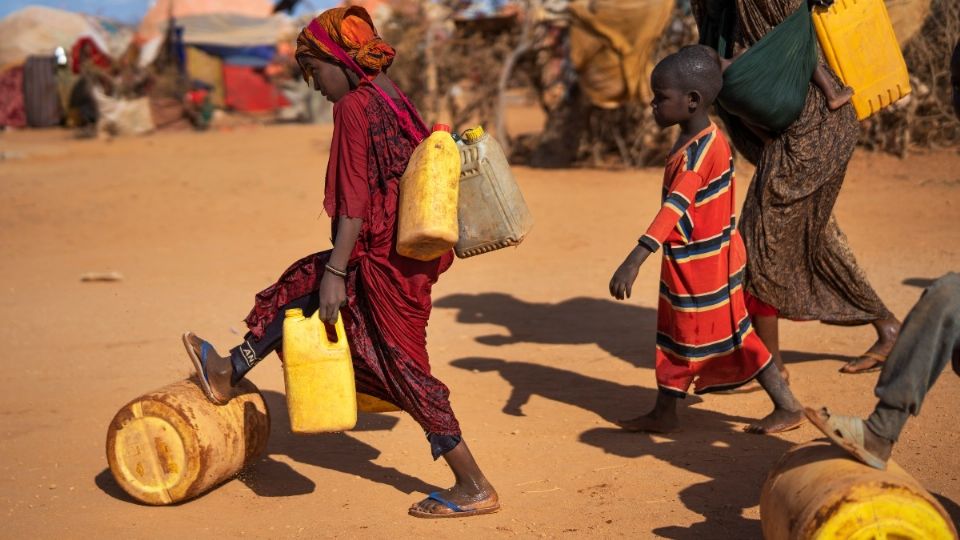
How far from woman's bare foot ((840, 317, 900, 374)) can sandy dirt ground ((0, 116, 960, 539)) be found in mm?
162

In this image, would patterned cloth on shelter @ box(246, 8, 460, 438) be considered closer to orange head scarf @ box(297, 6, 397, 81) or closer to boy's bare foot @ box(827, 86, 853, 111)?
orange head scarf @ box(297, 6, 397, 81)

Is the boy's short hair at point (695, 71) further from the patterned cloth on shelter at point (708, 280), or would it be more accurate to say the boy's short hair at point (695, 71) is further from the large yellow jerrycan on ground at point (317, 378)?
the large yellow jerrycan on ground at point (317, 378)

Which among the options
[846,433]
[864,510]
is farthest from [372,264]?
[864,510]

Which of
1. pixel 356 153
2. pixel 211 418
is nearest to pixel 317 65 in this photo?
pixel 356 153

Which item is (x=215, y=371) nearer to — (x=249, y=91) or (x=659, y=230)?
(x=659, y=230)

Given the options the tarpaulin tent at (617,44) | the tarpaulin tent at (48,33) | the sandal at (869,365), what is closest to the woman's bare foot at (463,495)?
the sandal at (869,365)

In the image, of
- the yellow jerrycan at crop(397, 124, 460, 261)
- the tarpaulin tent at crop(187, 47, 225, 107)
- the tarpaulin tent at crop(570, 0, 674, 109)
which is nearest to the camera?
the yellow jerrycan at crop(397, 124, 460, 261)

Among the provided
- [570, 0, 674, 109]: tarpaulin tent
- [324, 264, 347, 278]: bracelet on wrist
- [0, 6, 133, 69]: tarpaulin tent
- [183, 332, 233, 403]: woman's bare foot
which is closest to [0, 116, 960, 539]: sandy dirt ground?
[183, 332, 233, 403]: woman's bare foot

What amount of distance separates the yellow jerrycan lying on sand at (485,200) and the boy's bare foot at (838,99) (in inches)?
74.3

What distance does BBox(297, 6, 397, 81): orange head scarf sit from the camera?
3469 millimetres

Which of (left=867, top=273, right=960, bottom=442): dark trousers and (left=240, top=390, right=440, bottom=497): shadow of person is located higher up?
(left=867, top=273, right=960, bottom=442): dark trousers

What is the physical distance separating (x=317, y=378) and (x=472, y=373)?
204 centimetres

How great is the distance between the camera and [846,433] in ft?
9.34

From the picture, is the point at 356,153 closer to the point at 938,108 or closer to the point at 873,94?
the point at 873,94
